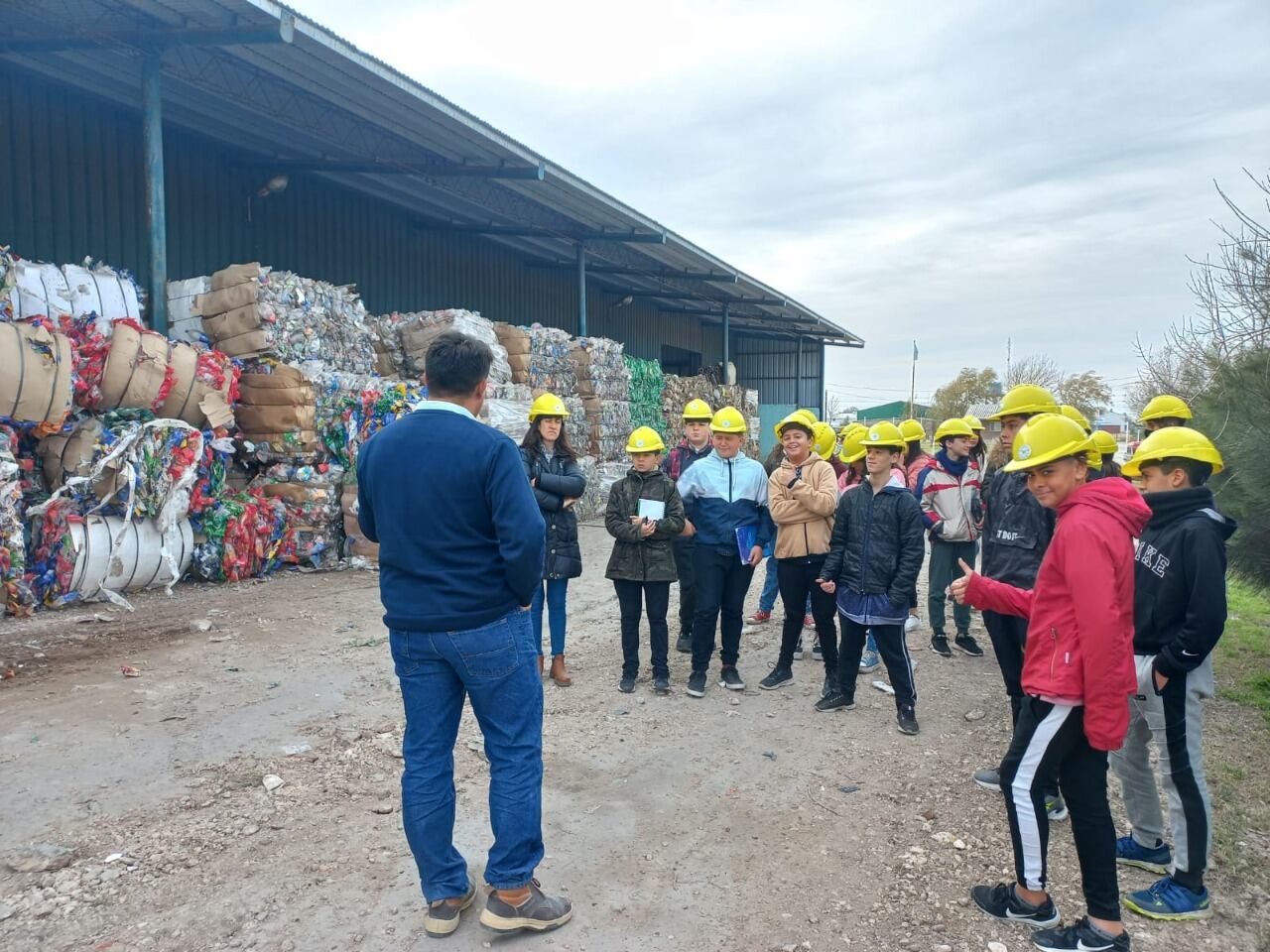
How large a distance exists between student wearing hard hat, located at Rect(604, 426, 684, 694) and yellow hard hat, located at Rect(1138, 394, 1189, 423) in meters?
2.91

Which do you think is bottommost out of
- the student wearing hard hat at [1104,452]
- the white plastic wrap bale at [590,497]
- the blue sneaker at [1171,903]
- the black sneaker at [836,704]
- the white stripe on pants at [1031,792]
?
the blue sneaker at [1171,903]

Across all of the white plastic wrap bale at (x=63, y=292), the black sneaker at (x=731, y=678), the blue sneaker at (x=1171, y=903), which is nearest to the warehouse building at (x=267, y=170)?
the white plastic wrap bale at (x=63, y=292)

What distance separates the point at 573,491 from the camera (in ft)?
17.7

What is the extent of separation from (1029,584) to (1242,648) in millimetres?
4216

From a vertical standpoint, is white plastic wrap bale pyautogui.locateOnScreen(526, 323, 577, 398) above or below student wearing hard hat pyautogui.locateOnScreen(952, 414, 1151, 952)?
above

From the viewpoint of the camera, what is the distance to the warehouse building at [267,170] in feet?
28.9

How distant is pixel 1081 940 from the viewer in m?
2.75

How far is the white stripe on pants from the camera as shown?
2.74 m

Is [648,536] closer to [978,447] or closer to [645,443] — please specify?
[645,443]

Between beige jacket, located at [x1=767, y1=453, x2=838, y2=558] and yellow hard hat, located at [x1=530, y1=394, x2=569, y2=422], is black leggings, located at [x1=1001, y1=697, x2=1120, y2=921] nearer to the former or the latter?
beige jacket, located at [x1=767, y1=453, x2=838, y2=558]

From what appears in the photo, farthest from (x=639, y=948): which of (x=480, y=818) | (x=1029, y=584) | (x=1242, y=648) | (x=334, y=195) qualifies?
(x=334, y=195)

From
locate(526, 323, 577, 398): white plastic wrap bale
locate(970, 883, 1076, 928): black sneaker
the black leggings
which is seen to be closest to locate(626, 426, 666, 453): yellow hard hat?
the black leggings

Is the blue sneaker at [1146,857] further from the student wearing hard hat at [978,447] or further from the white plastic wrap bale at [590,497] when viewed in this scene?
the white plastic wrap bale at [590,497]

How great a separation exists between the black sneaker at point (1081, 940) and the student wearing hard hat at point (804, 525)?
98.3 inches
